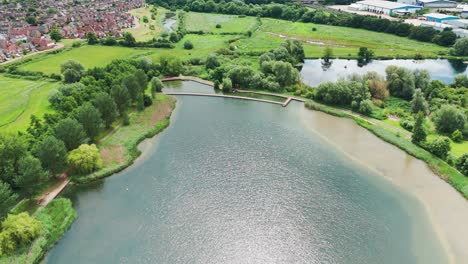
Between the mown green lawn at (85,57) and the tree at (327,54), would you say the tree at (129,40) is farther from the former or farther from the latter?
the tree at (327,54)

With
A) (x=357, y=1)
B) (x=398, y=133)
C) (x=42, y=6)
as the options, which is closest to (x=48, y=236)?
(x=398, y=133)

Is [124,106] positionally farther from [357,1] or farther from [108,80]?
[357,1]

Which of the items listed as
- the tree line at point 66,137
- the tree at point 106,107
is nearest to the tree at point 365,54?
the tree line at point 66,137

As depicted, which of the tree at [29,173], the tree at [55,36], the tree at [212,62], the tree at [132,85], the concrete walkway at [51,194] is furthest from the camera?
the tree at [55,36]

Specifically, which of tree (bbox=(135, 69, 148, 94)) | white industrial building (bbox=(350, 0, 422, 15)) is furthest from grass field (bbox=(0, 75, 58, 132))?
white industrial building (bbox=(350, 0, 422, 15))

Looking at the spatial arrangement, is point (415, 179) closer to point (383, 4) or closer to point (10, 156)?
point (10, 156)

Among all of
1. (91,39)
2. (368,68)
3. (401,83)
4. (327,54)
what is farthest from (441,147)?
(91,39)

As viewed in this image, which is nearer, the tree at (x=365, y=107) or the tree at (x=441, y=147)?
the tree at (x=441, y=147)

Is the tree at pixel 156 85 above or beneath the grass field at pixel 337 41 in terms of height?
beneath
